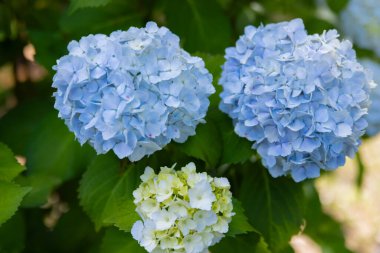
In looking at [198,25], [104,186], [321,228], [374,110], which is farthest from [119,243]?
[374,110]

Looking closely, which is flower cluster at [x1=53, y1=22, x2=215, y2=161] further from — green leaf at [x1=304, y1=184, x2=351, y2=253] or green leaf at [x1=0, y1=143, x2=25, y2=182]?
green leaf at [x1=304, y1=184, x2=351, y2=253]

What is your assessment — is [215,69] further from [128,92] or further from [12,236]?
[12,236]

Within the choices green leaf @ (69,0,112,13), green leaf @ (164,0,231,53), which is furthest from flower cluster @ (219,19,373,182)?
green leaf @ (164,0,231,53)

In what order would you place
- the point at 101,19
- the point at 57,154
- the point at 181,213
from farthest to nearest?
the point at 101,19 < the point at 57,154 < the point at 181,213

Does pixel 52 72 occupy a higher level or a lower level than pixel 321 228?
higher

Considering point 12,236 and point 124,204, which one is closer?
point 124,204

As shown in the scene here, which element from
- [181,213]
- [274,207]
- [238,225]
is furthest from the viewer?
[274,207]

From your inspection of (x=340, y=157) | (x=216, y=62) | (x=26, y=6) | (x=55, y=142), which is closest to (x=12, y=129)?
(x=55, y=142)
